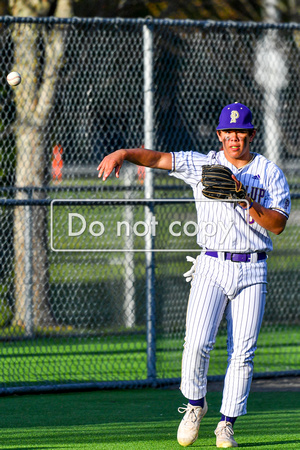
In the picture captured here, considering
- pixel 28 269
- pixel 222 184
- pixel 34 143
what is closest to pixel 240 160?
pixel 222 184

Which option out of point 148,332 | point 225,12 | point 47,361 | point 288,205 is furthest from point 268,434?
point 225,12

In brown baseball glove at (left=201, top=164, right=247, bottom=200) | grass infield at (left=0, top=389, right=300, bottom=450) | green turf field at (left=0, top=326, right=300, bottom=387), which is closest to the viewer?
brown baseball glove at (left=201, top=164, right=247, bottom=200)

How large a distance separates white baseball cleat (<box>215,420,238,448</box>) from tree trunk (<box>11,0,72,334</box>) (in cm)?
300

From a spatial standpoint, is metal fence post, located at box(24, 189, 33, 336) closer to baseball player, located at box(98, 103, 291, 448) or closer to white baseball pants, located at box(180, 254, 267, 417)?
baseball player, located at box(98, 103, 291, 448)

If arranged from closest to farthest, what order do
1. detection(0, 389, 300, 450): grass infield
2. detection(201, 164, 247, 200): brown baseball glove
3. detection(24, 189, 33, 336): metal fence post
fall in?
detection(201, 164, 247, 200): brown baseball glove < detection(0, 389, 300, 450): grass infield < detection(24, 189, 33, 336): metal fence post

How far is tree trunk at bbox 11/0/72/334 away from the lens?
22.3 ft

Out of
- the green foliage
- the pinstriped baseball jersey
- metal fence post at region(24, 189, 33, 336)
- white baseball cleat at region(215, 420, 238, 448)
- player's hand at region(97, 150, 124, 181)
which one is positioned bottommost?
white baseball cleat at region(215, 420, 238, 448)

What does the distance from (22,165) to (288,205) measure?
4.05 m

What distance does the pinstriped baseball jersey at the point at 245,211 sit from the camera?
3.74 meters

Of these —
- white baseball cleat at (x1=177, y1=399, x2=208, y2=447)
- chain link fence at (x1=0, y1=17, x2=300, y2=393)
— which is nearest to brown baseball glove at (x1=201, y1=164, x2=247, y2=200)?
white baseball cleat at (x1=177, y1=399, x2=208, y2=447)

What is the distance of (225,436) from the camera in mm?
3777

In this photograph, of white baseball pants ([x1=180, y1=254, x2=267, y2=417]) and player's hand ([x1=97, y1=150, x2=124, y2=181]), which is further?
white baseball pants ([x1=180, y1=254, x2=267, y2=417])

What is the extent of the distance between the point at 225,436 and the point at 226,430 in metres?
0.03

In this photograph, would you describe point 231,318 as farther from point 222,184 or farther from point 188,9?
point 188,9
